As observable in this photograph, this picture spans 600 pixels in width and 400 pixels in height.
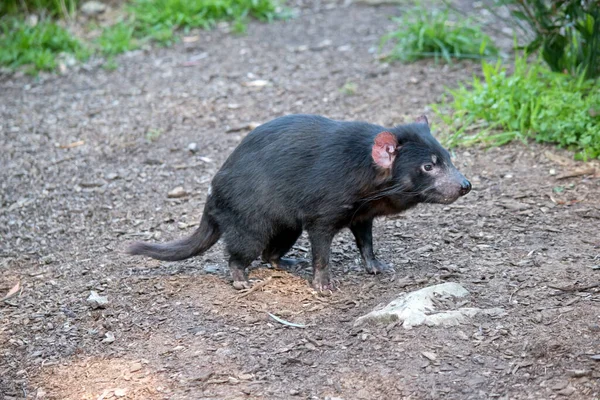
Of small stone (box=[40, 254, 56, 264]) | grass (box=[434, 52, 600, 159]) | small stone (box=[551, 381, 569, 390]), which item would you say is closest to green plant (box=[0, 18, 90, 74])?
small stone (box=[40, 254, 56, 264])

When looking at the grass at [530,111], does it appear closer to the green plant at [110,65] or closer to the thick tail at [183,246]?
the thick tail at [183,246]

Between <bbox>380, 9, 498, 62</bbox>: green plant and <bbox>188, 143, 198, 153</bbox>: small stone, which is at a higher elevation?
<bbox>380, 9, 498, 62</bbox>: green plant

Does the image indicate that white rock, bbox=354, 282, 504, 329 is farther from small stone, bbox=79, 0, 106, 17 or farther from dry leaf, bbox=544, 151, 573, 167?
small stone, bbox=79, 0, 106, 17

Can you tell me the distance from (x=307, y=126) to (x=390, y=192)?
0.62 m

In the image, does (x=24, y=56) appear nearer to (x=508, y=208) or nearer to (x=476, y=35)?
(x=476, y=35)

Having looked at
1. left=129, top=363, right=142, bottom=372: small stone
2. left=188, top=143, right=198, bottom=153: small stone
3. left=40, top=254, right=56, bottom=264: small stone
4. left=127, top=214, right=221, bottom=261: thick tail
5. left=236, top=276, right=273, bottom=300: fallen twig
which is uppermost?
left=127, top=214, right=221, bottom=261: thick tail

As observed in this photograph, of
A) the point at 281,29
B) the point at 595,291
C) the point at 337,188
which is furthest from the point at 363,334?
the point at 281,29

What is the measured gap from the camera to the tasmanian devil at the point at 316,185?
4266 millimetres

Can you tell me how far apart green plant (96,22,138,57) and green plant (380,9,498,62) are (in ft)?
10.3

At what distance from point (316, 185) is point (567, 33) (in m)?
3.14

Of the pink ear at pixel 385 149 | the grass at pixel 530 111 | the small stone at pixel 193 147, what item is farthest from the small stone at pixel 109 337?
the grass at pixel 530 111

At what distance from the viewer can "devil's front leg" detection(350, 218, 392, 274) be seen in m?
4.57

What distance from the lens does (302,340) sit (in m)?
3.92

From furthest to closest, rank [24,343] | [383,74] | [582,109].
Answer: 1. [383,74]
2. [582,109]
3. [24,343]
